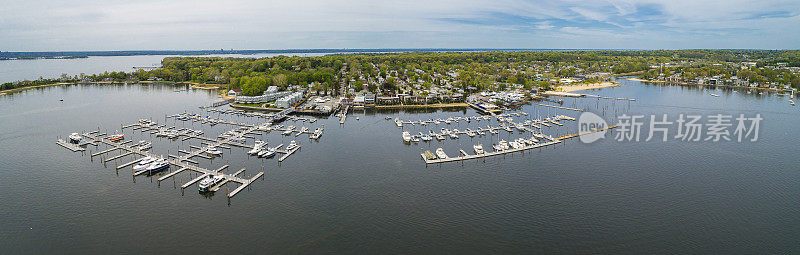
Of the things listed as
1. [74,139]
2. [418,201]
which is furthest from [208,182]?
[74,139]

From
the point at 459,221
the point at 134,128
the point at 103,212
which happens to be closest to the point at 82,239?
the point at 103,212

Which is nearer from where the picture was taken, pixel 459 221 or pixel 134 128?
pixel 459 221

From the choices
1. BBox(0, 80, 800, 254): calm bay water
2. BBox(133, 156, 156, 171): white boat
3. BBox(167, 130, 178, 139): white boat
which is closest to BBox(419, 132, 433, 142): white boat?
BBox(0, 80, 800, 254): calm bay water

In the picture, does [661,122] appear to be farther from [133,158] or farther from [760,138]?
[133,158]

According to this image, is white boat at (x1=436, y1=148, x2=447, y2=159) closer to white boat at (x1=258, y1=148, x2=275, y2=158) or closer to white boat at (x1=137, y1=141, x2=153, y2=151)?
white boat at (x1=258, y1=148, x2=275, y2=158)

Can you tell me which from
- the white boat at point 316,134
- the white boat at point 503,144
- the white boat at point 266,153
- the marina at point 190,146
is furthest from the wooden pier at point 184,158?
the white boat at point 503,144

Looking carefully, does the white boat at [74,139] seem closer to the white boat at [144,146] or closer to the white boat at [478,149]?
the white boat at [144,146]
